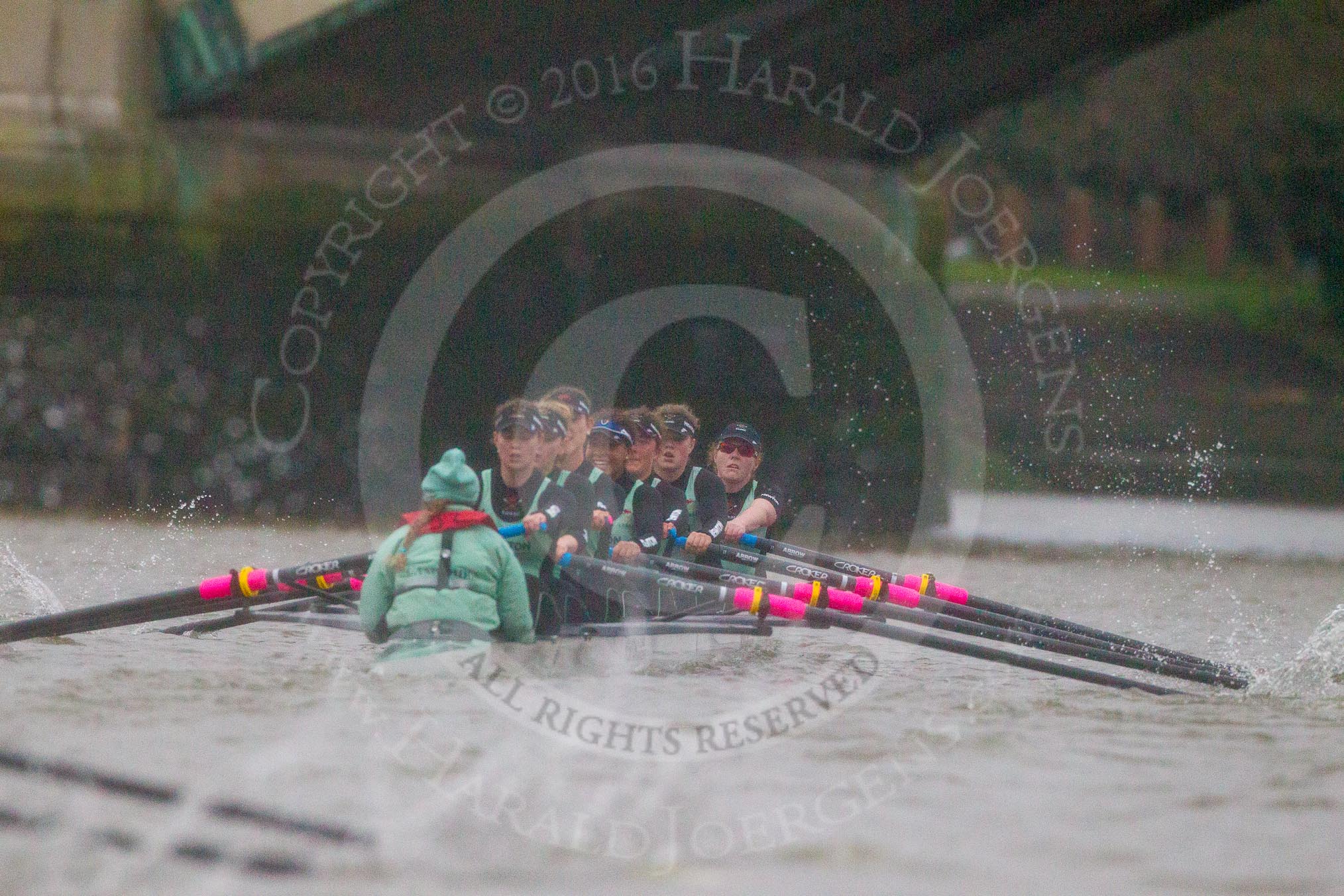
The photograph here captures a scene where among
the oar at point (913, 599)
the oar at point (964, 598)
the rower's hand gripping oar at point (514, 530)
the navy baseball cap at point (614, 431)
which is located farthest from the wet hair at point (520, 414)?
the oar at point (964, 598)

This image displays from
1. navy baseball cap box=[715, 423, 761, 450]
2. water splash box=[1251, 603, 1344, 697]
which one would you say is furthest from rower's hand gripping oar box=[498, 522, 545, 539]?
water splash box=[1251, 603, 1344, 697]

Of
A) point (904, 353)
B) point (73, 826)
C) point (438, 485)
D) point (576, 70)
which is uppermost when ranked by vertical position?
point (576, 70)

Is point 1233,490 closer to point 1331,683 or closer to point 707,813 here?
point 1331,683

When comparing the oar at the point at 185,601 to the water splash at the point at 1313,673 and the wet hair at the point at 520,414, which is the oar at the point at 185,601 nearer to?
the wet hair at the point at 520,414

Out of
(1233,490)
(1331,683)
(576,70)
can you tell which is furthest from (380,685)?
(1233,490)

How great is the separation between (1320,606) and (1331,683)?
5059 mm

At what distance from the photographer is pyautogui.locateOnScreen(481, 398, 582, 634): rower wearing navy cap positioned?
9430 millimetres

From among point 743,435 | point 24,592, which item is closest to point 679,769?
point 743,435

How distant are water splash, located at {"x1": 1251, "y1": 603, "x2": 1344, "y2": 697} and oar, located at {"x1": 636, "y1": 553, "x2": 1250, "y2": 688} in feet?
1.07

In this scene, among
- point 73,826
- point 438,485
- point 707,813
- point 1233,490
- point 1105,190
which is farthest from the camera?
point 1105,190

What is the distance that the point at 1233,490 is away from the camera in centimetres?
2381

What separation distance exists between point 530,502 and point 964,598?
2.97m

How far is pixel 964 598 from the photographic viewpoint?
10.8 meters

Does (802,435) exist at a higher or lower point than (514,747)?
higher
